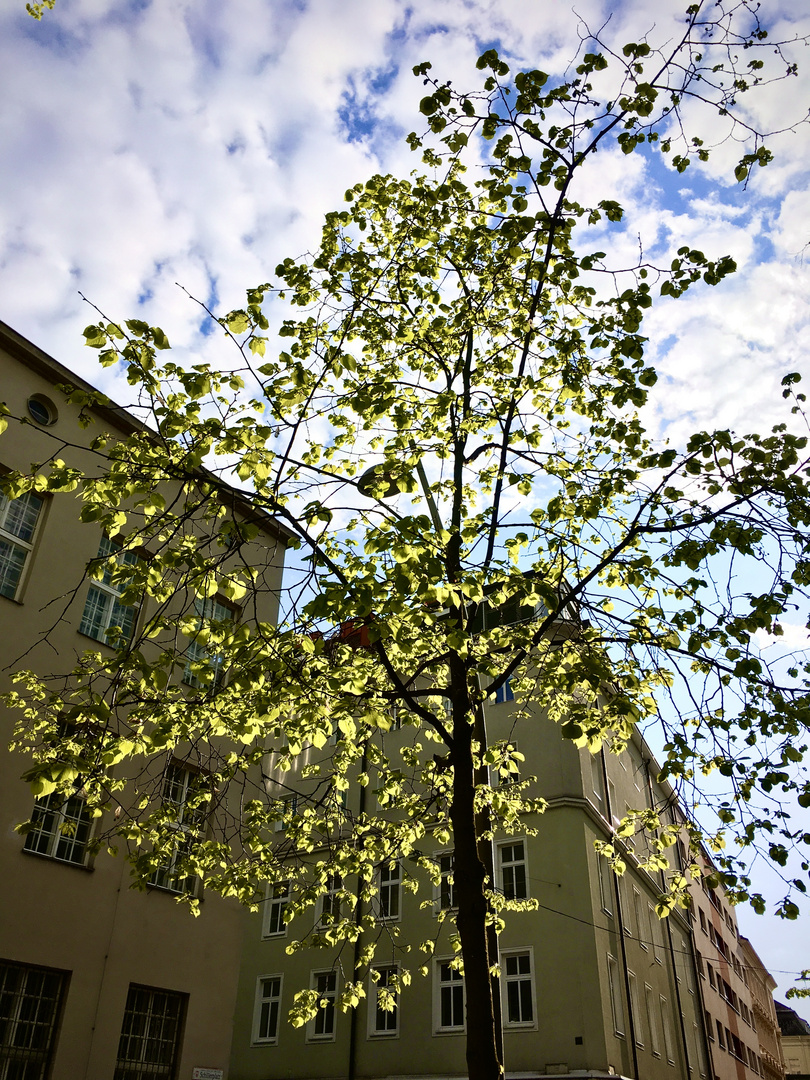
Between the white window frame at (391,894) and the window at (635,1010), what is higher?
the white window frame at (391,894)

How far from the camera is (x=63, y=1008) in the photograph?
10969 mm

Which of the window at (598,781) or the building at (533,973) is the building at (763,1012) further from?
the window at (598,781)

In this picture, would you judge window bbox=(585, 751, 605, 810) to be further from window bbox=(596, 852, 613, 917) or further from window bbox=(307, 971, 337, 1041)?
window bbox=(307, 971, 337, 1041)

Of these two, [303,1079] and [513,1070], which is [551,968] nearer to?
[513,1070]

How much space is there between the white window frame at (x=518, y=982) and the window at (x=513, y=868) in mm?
1524

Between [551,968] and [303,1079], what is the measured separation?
9.88 meters

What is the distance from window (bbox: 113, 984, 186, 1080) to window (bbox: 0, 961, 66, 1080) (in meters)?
1.29

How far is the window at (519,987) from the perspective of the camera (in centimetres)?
2164

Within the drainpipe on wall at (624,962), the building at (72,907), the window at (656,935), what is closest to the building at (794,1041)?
the window at (656,935)

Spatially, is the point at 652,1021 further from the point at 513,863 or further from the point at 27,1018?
the point at 27,1018

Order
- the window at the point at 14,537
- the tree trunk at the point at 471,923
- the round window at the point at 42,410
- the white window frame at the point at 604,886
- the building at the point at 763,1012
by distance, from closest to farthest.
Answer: the tree trunk at the point at 471,923 → the window at the point at 14,537 → the round window at the point at 42,410 → the white window frame at the point at 604,886 → the building at the point at 763,1012

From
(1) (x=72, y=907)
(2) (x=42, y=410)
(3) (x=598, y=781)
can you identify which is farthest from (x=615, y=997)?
(2) (x=42, y=410)

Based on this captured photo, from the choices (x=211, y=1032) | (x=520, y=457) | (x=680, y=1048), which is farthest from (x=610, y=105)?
(x=680, y=1048)

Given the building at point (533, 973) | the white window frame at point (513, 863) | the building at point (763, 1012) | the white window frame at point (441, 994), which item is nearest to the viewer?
the building at point (533, 973)
